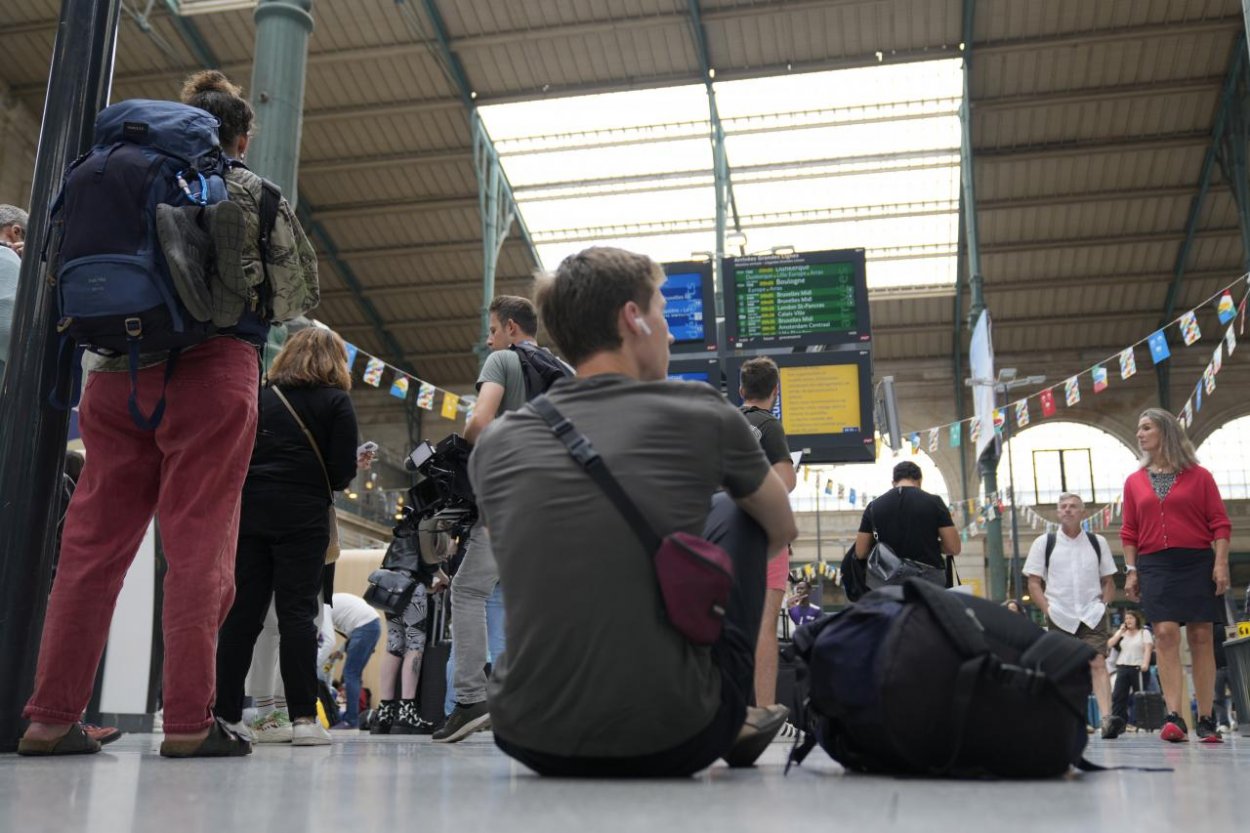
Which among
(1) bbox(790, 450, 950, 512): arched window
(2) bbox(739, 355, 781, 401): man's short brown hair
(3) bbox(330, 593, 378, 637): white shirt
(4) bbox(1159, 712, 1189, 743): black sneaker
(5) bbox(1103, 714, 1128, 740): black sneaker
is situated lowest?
(5) bbox(1103, 714, 1128, 740): black sneaker

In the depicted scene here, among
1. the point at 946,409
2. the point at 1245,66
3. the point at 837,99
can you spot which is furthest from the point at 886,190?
the point at 946,409

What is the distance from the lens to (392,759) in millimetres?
2912

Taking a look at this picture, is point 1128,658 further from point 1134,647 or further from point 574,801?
point 574,801

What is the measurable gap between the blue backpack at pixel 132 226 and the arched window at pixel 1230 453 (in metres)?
28.9

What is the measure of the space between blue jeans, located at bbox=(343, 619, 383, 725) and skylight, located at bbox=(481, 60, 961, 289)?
11.0 metres

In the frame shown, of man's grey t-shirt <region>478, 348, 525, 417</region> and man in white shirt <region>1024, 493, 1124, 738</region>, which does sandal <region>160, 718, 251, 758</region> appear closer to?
man's grey t-shirt <region>478, 348, 525, 417</region>

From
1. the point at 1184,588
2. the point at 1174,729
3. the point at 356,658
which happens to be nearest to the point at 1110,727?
the point at 1174,729

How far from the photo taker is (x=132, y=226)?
111 inches

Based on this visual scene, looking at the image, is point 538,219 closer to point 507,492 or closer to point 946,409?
point 946,409

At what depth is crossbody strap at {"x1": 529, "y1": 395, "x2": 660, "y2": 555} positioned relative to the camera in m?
1.99

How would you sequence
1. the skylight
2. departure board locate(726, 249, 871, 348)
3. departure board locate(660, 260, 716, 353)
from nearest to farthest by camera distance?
departure board locate(660, 260, 716, 353), departure board locate(726, 249, 871, 348), the skylight

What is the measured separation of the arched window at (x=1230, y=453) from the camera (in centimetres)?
2766

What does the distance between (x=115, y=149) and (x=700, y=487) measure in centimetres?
181

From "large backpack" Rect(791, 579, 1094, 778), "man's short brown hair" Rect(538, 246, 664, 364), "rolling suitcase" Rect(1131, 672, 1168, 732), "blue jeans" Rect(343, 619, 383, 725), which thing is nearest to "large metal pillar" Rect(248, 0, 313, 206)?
"blue jeans" Rect(343, 619, 383, 725)
